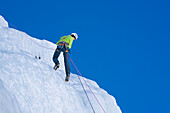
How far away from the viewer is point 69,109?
5121mm

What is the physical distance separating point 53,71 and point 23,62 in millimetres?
1218

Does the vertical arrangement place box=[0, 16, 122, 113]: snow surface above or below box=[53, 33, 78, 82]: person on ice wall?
below

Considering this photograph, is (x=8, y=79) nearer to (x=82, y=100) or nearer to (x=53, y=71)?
(x=53, y=71)

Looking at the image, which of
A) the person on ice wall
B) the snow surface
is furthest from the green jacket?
the snow surface

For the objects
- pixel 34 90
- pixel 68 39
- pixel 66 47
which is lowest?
pixel 34 90

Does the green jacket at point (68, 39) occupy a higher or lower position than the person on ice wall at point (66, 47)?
higher

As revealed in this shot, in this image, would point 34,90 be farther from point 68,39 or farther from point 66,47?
point 68,39

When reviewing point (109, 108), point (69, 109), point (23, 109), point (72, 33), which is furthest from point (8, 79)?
point (109, 108)

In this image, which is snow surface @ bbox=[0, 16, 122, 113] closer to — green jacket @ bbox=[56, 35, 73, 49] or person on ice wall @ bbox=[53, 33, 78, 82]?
person on ice wall @ bbox=[53, 33, 78, 82]

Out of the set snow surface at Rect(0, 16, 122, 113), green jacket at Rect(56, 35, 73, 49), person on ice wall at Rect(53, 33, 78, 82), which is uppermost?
green jacket at Rect(56, 35, 73, 49)

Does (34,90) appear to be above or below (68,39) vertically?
below

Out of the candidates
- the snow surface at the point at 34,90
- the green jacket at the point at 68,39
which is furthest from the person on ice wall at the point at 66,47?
the snow surface at the point at 34,90

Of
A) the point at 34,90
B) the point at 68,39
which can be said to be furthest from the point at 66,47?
the point at 34,90

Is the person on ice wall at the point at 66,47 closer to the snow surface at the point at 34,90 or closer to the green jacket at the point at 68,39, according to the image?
the green jacket at the point at 68,39
